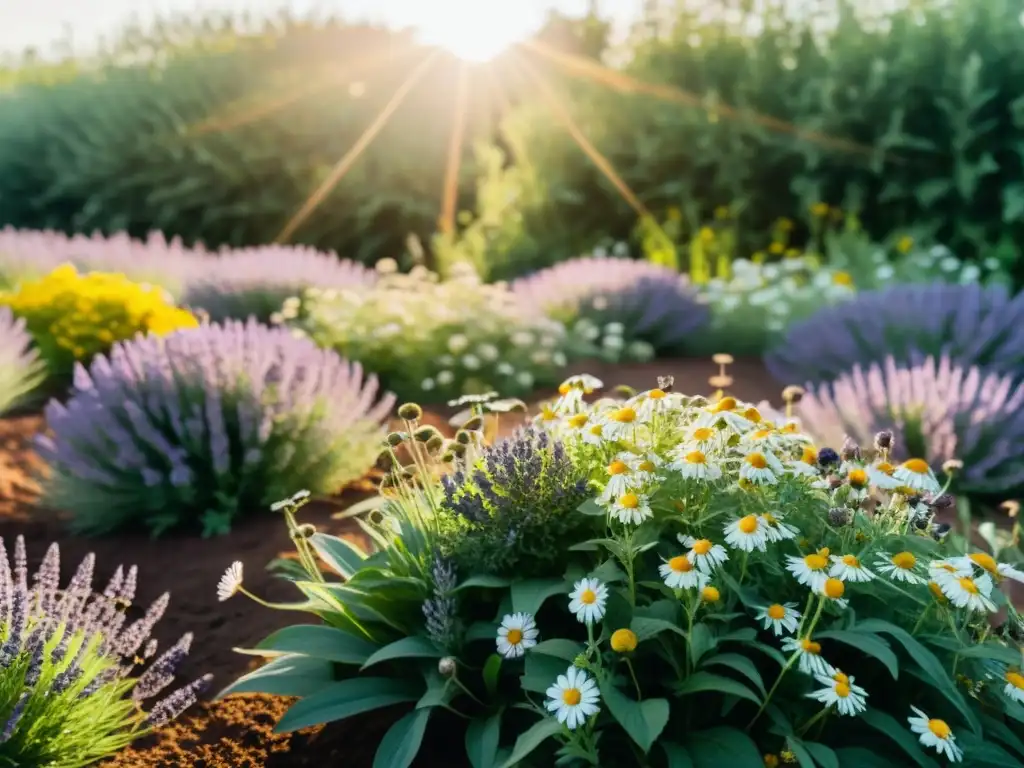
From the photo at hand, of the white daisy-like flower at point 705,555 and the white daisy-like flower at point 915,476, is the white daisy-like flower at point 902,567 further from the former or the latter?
the white daisy-like flower at point 705,555

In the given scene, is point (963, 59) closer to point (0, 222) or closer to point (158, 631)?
point (158, 631)

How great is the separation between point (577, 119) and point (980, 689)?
9277 mm

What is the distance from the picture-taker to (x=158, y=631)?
2.94 meters

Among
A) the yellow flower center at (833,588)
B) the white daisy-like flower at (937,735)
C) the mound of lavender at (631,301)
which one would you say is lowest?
the mound of lavender at (631,301)

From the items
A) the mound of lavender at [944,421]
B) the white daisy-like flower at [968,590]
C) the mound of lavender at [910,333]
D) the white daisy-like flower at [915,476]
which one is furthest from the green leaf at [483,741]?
the mound of lavender at [910,333]

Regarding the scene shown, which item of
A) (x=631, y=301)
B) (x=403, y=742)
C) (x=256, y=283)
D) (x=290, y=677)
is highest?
(x=403, y=742)

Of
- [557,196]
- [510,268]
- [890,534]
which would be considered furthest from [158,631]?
[557,196]

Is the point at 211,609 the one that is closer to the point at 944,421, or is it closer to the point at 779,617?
the point at 779,617

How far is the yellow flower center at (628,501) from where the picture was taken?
1.99m

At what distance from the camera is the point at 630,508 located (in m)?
2.00

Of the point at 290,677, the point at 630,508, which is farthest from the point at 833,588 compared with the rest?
the point at 290,677

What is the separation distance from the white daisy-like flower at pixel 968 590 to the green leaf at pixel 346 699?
47.1 inches

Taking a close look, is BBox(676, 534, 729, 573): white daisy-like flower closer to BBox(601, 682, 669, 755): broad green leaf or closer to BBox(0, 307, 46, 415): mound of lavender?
BBox(601, 682, 669, 755): broad green leaf

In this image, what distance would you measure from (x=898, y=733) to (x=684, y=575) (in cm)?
58
